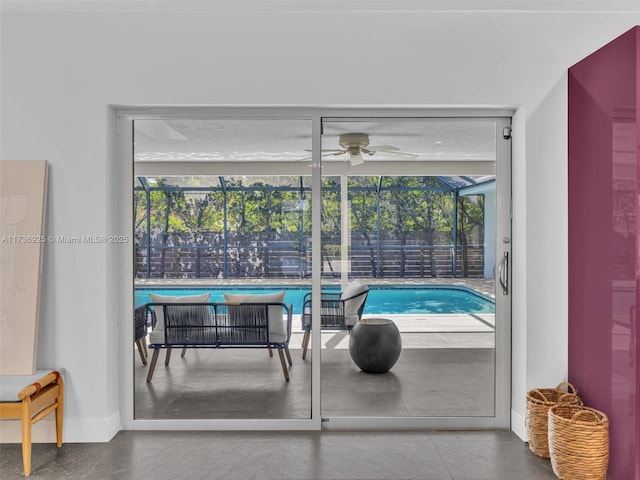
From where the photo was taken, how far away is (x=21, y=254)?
3.27 meters

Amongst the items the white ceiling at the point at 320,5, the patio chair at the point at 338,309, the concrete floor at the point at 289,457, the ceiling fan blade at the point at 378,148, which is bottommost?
the concrete floor at the point at 289,457

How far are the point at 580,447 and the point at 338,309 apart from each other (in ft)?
5.60

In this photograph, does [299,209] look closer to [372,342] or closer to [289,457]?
[372,342]

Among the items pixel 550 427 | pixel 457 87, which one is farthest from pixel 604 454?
pixel 457 87

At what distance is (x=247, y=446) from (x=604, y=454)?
2131 millimetres

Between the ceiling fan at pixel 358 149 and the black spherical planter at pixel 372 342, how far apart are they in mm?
1190

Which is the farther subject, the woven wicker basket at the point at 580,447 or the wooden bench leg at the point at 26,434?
the wooden bench leg at the point at 26,434

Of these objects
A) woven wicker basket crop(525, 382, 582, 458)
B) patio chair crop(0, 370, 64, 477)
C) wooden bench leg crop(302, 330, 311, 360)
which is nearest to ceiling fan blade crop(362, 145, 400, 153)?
wooden bench leg crop(302, 330, 311, 360)

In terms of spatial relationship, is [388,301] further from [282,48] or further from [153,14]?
[153,14]

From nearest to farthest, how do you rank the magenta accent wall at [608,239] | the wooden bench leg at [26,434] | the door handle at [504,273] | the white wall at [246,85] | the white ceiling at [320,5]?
the magenta accent wall at [608,239], the wooden bench leg at [26,434], the white ceiling at [320,5], the white wall at [246,85], the door handle at [504,273]

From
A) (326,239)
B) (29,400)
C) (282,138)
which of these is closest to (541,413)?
(326,239)

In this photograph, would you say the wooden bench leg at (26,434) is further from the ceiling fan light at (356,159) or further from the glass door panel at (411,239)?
the ceiling fan light at (356,159)

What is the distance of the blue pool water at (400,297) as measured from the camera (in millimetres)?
3555

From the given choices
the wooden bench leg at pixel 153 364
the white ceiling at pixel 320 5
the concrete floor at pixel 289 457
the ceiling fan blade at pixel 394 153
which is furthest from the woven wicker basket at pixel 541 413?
the wooden bench leg at pixel 153 364
